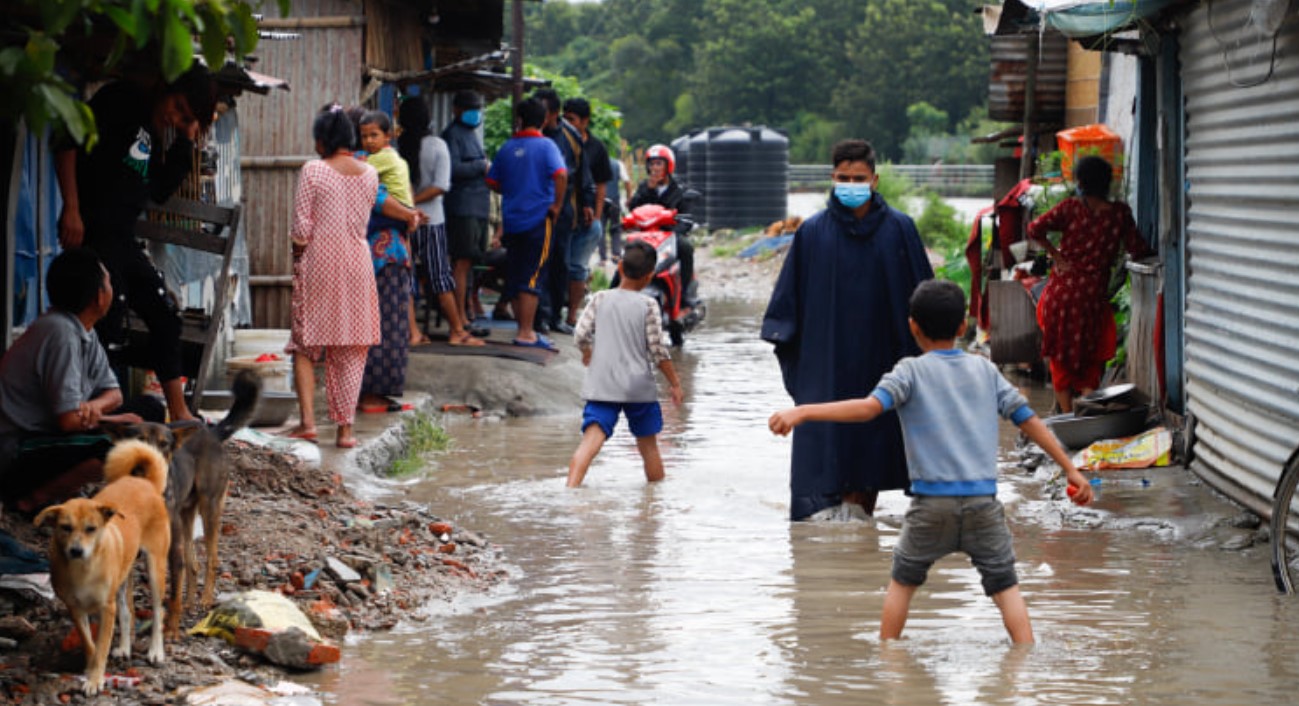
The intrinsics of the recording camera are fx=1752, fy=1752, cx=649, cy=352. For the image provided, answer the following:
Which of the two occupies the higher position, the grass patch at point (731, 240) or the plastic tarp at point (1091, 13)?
the plastic tarp at point (1091, 13)

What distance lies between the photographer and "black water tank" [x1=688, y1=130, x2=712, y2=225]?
42.5 metres

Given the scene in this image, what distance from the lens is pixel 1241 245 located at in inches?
350

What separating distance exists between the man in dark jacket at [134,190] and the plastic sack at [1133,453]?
16.5 feet

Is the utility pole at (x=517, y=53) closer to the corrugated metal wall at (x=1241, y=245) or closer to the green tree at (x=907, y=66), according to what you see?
the corrugated metal wall at (x=1241, y=245)

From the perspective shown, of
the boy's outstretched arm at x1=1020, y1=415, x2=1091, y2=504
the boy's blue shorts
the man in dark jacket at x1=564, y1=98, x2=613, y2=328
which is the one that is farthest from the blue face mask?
the man in dark jacket at x1=564, y1=98, x2=613, y2=328

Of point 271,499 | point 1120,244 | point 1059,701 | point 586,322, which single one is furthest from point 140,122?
point 1120,244

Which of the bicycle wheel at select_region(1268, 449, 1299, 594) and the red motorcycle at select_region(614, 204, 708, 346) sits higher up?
the red motorcycle at select_region(614, 204, 708, 346)

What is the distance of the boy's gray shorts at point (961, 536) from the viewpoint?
19.4ft

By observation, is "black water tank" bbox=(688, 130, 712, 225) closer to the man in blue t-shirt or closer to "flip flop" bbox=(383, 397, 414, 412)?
the man in blue t-shirt

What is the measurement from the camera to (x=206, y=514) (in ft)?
20.9

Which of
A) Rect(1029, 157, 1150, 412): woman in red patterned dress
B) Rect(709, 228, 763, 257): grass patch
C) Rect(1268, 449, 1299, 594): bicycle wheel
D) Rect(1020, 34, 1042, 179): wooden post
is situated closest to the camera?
Rect(1268, 449, 1299, 594): bicycle wheel

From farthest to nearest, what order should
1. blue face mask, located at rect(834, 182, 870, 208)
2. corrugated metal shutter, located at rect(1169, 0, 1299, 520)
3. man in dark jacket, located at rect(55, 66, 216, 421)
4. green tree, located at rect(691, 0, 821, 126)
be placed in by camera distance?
green tree, located at rect(691, 0, 821, 126) → blue face mask, located at rect(834, 182, 870, 208) → man in dark jacket, located at rect(55, 66, 216, 421) → corrugated metal shutter, located at rect(1169, 0, 1299, 520)

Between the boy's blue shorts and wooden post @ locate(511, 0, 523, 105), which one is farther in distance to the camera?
wooden post @ locate(511, 0, 523, 105)

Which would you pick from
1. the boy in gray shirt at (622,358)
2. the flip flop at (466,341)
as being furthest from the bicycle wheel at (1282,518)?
the flip flop at (466,341)
